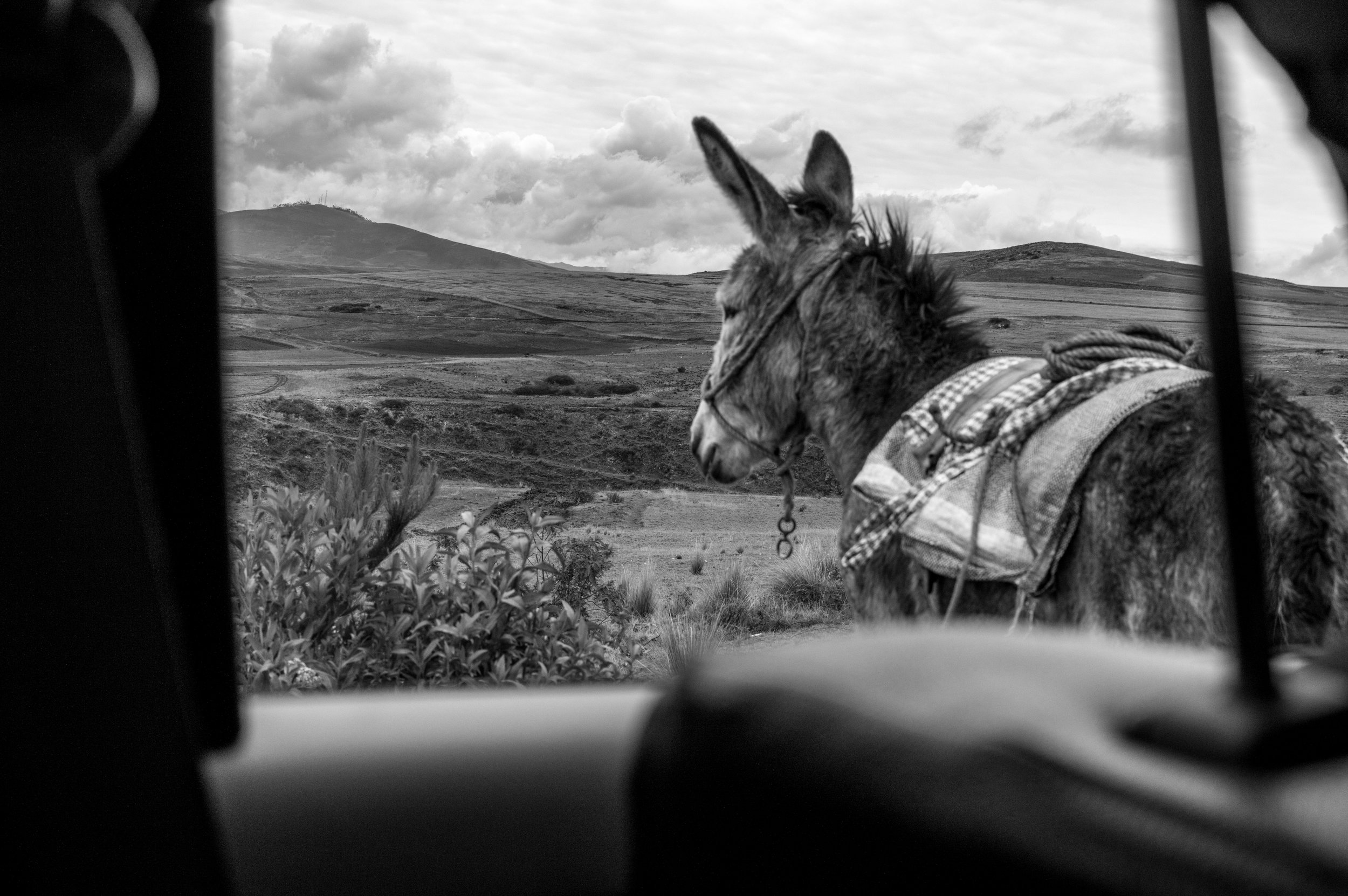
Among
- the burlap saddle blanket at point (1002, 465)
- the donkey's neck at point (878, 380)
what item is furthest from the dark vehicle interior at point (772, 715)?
the donkey's neck at point (878, 380)

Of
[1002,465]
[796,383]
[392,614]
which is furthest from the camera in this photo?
[392,614]

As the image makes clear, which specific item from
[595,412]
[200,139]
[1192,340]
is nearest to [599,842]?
[200,139]

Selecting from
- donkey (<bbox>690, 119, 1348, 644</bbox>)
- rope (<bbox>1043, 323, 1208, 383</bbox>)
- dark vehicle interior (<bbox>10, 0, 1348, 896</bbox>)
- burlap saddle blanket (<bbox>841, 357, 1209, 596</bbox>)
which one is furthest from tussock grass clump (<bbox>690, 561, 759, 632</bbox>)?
dark vehicle interior (<bbox>10, 0, 1348, 896</bbox>)

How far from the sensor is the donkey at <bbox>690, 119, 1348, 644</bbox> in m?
2.17

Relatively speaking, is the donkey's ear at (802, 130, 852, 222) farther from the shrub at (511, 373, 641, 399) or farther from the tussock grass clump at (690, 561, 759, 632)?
the shrub at (511, 373, 641, 399)

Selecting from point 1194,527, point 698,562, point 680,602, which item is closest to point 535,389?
point 698,562

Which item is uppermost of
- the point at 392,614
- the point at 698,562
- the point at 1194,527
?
the point at 1194,527

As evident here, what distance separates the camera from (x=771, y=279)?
11.0ft

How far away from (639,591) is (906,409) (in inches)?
162

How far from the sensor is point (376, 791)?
3.46 ft

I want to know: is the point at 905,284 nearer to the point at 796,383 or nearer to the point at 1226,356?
the point at 796,383

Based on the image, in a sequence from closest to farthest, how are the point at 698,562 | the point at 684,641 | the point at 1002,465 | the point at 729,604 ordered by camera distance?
the point at 1002,465, the point at 684,641, the point at 729,604, the point at 698,562

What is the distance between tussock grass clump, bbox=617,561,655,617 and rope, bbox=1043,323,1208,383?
4.51 meters

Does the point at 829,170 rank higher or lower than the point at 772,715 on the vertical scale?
higher
